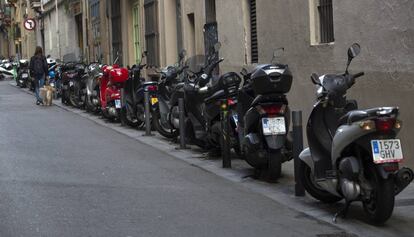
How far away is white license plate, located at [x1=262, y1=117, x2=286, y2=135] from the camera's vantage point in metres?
7.99

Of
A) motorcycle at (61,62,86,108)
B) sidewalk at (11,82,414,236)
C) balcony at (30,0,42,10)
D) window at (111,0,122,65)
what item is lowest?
sidewalk at (11,82,414,236)

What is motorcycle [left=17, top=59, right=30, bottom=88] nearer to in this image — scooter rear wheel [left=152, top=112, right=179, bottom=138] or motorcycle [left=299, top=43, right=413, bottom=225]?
scooter rear wheel [left=152, top=112, right=179, bottom=138]

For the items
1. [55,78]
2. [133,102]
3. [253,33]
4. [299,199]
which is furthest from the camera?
[55,78]

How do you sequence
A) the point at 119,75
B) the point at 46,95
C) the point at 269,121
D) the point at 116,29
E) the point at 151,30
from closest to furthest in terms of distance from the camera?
the point at 269,121 → the point at 119,75 → the point at 151,30 → the point at 46,95 → the point at 116,29

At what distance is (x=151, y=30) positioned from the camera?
20.3 meters

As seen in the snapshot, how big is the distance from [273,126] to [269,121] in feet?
Answer: 0.25

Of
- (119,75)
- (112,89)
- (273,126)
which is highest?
(119,75)

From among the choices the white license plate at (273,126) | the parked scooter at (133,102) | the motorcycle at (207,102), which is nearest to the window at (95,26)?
the parked scooter at (133,102)

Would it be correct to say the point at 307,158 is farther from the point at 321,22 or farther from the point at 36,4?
the point at 36,4

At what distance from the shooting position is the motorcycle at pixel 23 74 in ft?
100

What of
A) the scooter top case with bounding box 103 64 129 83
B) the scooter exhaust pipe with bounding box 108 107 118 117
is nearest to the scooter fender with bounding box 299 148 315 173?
the scooter top case with bounding box 103 64 129 83

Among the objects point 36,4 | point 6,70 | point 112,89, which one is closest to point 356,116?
point 112,89

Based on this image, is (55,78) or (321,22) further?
(55,78)

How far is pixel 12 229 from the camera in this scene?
20.2ft
